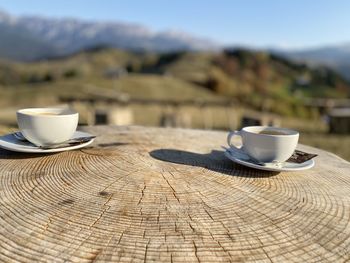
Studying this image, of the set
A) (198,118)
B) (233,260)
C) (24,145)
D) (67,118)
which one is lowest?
(198,118)

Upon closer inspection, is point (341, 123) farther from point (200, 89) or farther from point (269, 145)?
point (200, 89)

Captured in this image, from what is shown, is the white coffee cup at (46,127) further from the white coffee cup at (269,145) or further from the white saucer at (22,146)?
the white coffee cup at (269,145)

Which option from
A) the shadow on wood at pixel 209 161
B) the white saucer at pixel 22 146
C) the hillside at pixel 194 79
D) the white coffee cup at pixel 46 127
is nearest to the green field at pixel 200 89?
the hillside at pixel 194 79

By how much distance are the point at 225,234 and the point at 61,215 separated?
52cm

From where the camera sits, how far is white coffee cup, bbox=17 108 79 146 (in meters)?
1.70

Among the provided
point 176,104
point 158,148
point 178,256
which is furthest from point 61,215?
point 176,104

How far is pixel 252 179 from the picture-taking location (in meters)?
1.59

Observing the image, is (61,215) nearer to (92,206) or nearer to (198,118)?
(92,206)

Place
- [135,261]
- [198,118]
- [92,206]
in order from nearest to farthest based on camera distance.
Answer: [135,261]
[92,206]
[198,118]

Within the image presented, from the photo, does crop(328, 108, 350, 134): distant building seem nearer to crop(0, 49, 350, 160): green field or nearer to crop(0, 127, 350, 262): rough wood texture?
crop(0, 49, 350, 160): green field

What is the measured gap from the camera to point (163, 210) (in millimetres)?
1236

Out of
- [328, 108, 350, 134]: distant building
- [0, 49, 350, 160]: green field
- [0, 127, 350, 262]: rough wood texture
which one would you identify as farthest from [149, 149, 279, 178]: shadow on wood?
[328, 108, 350, 134]: distant building

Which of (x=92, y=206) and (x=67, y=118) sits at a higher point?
(x=67, y=118)

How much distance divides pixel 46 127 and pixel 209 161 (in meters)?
0.79
